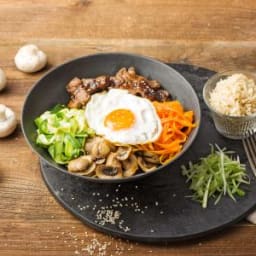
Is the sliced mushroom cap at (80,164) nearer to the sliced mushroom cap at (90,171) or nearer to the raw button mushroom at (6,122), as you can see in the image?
the sliced mushroom cap at (90,171)

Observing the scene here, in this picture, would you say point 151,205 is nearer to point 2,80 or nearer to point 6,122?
point 6,122

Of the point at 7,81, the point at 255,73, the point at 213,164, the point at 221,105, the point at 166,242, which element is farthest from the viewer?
the point at 7,81

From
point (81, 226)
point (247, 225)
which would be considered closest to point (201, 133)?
point (247, 225)

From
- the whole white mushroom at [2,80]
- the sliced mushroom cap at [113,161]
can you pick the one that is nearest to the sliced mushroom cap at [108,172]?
the sliced mushroom cap at [113,161]

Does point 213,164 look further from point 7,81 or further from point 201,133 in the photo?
point 7,81

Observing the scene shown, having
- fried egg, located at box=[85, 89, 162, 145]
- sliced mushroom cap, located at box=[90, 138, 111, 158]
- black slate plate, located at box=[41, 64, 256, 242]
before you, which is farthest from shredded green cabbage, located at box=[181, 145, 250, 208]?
sliced mushroom cap, located at box=[90, 138, 111, 158]

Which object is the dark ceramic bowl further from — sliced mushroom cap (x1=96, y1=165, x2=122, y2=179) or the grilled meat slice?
sliced mushroom cap (x1=96, y1=165, x2=122, y2=179)

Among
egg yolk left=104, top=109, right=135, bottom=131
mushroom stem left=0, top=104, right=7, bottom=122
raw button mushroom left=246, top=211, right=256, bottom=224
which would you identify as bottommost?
raw button mushroom left=246, top=211, right=256, bottom=224
